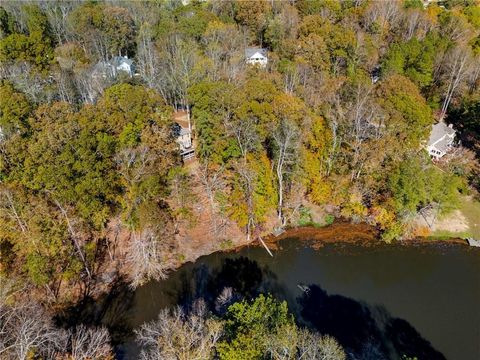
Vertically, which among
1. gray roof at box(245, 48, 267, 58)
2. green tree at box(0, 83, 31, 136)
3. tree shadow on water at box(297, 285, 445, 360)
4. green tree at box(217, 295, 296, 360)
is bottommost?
tree shadow on water at box(297, 285, 445, 360)

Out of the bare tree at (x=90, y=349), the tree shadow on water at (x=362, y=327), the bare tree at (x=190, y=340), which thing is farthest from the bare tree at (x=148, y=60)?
the bare tree at (x=190, y=340)

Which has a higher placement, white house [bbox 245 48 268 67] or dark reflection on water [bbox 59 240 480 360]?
white house [bbox 245 48 268 67]

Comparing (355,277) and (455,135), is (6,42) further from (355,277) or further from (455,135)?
(455,135)

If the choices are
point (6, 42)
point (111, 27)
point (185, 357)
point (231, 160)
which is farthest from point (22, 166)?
point (111, 27)

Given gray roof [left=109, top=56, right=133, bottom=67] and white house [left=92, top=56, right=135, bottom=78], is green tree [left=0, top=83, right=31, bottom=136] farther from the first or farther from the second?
gray roof [left=109, top=56, right=133, bottom=67]

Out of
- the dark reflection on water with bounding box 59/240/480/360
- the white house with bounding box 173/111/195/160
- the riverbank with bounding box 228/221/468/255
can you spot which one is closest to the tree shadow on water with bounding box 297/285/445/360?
the dark reflection on water with bounding box 59/240/480/360

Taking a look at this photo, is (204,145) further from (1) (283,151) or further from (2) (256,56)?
(2) (256,56)
